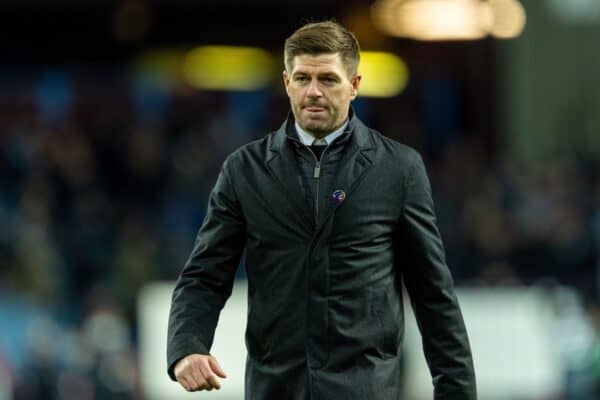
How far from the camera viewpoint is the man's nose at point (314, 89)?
482 cm

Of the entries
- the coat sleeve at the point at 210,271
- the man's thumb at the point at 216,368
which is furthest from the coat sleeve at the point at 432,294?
the man's thumb at the point at 216,368

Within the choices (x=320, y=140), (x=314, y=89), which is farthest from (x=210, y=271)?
(x=314, y=89)

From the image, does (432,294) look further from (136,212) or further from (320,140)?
(136,212)

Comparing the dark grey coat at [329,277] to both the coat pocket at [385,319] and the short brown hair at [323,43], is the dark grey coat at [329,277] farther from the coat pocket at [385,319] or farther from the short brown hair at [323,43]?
the short brown hair at [323,43]

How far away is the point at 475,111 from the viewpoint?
1809 centimetres

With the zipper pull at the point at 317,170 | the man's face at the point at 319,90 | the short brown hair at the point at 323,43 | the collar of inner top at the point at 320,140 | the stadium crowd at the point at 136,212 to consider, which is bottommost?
the stadium crowd at the point at 136,212

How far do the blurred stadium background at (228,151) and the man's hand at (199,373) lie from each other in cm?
827

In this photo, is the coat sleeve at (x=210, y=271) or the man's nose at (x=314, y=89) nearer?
the man's nose at (x=314, y=89)

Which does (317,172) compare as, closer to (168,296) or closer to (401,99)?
(168,296)

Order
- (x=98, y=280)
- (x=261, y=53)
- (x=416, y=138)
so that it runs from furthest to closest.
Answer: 1. (x=261, y=53)
2. (x=416, y=138)
3. (x=98, y=280)

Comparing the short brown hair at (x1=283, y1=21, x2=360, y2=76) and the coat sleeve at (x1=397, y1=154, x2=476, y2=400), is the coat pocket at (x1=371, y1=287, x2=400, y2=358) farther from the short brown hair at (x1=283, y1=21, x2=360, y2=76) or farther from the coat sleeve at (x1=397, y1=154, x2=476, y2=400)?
the short brown hair at (x1=283, y1=21, x2=360, y2=76)

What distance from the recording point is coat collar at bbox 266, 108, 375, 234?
4848mm

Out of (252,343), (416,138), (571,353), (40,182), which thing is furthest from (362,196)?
(416,138)

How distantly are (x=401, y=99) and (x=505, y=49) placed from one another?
4.03ft
